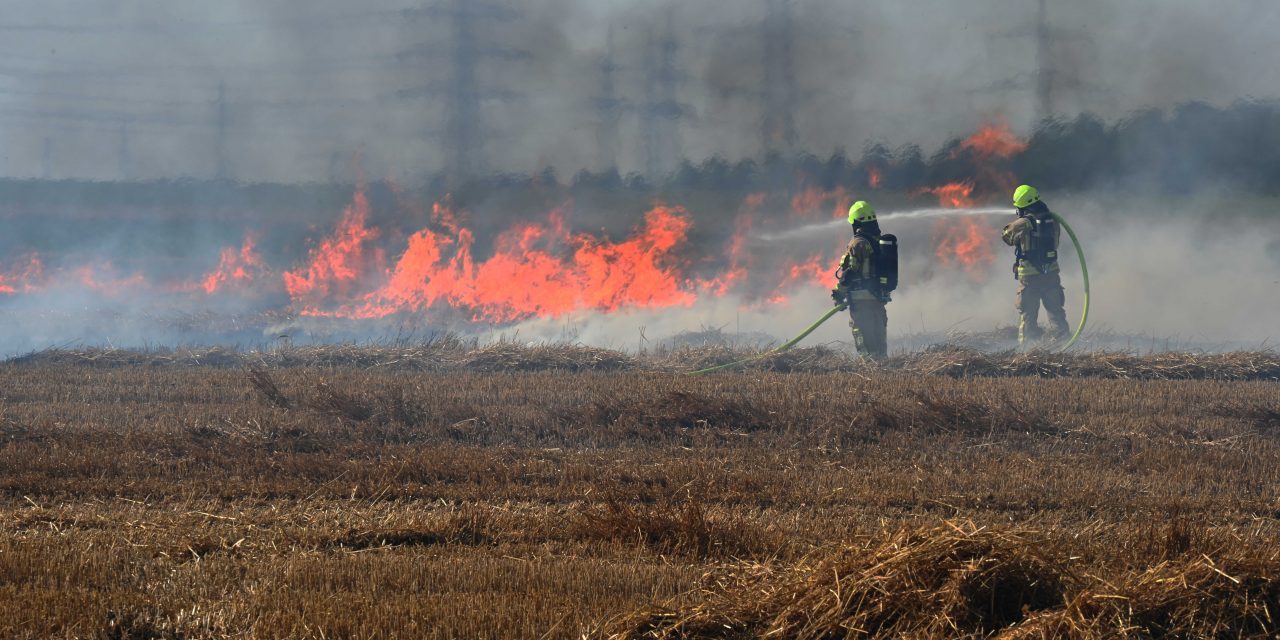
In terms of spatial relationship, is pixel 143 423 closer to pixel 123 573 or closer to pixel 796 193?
pixel 123 573

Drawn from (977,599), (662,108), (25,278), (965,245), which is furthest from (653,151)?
(977,599)

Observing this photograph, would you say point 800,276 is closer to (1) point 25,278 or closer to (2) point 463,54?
(2) point 463,54

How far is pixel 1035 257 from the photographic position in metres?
18.1

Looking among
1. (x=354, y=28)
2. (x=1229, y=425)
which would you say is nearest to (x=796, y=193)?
(x=354, y=28)

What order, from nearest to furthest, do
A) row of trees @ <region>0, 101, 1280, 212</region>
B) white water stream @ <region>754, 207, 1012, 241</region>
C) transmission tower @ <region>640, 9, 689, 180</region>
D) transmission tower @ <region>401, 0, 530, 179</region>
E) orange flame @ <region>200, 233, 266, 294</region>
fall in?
row of trees @ <region>0, 101, 1280, 212</region>, white water stream @ <region>754, 207, 1012, 241</region>, transmission tower @ <region>640, 9, 689, 180</region>, transmission tower @ <region>401, 0, 530, 179</region>, orange flame @ <region>200, 233, 266, 294</region>

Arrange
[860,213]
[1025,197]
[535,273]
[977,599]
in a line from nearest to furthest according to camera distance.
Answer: [977,599], [860,213], [1025,197], [535,273]

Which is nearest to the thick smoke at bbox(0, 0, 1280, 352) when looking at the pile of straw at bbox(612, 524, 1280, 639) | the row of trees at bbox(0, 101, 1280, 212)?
the row of trees at bbox(0, 101, 1280, 212)

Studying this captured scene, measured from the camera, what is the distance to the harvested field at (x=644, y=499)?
17.0 ft

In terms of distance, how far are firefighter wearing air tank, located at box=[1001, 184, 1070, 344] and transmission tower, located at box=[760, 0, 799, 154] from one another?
6125 millimetres

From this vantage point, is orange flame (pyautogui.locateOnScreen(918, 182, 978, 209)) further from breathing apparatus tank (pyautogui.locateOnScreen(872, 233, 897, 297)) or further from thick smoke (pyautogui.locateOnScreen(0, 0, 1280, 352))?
breathing apparatus tank (pyautogui.locateOnScreen(872, 233, 897, 297))

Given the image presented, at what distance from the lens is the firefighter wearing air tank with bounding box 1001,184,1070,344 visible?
18.0m

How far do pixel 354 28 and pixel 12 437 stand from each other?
16.4 metres

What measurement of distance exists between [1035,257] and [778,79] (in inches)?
291

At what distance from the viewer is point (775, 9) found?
2386 cm
